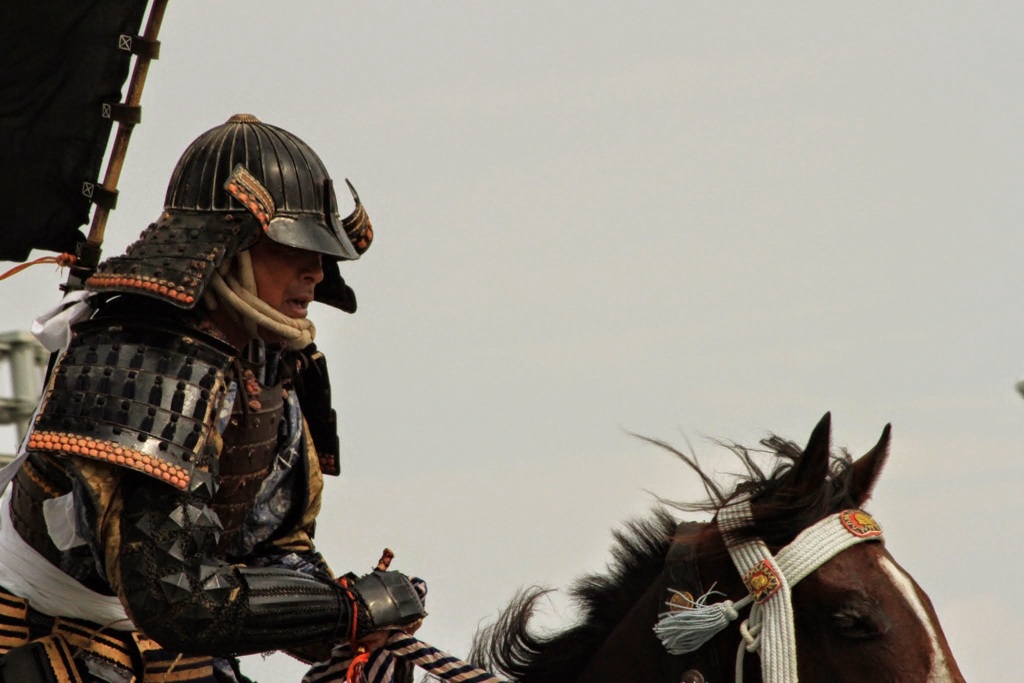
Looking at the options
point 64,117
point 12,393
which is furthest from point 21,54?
point 12,393

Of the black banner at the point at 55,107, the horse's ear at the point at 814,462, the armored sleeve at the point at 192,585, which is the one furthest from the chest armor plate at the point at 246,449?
the horse's ear at the point at 814,462

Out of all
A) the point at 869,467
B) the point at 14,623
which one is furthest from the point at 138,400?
the point at 869,467

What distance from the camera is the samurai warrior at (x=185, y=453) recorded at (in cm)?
477

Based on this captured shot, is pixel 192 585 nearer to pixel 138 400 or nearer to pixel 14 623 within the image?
pixel 138 400

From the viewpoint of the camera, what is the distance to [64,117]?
5.99m

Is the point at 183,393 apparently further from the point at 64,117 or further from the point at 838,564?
the point at 838,564

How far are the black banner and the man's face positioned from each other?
3.41 feet

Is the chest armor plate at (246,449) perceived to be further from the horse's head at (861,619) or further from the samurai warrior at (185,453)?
the horse's head at (861,619)

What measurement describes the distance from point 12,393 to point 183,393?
21.6ft

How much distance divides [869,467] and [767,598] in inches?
25.4

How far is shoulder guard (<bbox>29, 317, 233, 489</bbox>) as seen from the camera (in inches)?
187

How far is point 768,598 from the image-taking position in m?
5.02

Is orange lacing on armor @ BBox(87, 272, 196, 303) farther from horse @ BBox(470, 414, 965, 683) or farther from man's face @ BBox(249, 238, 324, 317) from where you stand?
horse @ BBox(470, 414, 965, 683)

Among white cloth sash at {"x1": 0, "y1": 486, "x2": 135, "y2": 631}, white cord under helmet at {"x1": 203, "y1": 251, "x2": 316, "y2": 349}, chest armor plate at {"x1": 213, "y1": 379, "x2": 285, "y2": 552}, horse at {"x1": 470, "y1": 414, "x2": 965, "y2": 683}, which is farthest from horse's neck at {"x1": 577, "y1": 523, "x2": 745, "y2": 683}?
white cloth sash at {"x1": 0, "y1": 486, "x2": 135, "y2": 631}
